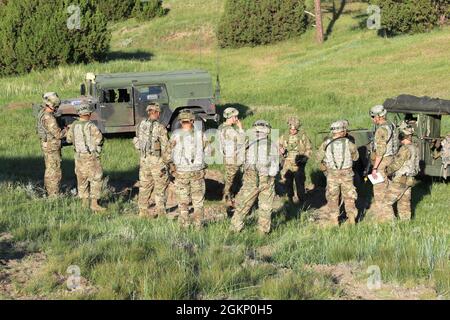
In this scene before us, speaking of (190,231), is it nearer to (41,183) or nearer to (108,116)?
(41,183)

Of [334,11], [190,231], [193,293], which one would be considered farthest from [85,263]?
[334,11]

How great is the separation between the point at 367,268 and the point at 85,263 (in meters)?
2.88

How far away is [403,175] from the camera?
881 cm

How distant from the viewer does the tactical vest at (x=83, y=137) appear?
31.1 feet

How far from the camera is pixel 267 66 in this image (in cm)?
2981

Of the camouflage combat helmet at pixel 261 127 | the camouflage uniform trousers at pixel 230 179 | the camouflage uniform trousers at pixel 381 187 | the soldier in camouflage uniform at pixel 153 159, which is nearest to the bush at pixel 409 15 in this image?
the camouflage uniform trousers at pixel 230 179

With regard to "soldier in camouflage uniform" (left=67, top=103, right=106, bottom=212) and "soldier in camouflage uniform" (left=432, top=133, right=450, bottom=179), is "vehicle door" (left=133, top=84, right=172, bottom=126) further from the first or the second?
"soldier in camouflage uniform" (left=432, top=133, right=450, bottom=179)

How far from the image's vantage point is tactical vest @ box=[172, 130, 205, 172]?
27.0 feet

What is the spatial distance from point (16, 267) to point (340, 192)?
15.0 feet

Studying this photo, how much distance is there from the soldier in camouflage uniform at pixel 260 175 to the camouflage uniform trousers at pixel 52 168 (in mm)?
3612

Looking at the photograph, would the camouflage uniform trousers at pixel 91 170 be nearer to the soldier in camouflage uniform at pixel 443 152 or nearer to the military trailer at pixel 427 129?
the military trailer at pixel 427 129

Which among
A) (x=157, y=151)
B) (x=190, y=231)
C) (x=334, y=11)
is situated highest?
(x=334, y=11)

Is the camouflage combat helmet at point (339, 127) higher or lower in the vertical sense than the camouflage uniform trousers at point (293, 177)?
higher
